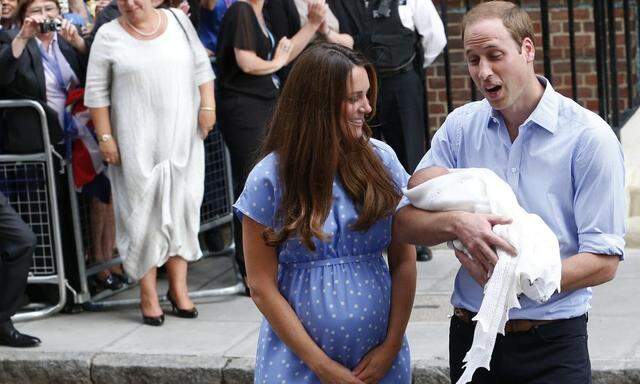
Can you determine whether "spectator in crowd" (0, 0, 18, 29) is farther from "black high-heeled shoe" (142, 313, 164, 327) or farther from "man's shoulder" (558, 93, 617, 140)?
"man's shoulder" (558, 93, 617, 140)

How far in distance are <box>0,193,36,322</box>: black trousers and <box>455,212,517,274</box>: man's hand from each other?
4.00 meters

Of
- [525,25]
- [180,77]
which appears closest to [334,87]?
[525,25]

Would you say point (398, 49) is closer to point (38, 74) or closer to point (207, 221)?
point (207, 221)

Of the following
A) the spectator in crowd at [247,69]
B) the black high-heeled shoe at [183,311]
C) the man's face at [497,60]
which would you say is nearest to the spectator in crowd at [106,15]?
the spectator in crowd at [247,69]

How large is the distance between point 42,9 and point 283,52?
4.46ft

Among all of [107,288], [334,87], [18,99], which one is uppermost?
[334,87]

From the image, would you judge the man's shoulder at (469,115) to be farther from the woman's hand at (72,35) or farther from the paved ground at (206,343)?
the woman's hand at (72,35)

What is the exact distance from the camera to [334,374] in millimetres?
3742

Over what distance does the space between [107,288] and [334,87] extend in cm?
460

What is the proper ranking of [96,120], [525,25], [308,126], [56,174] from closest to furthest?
[525,25]
[308,126]
[96,120]
[56,174]

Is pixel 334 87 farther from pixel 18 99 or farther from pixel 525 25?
pixel 18 99

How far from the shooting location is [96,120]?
7.12 metres

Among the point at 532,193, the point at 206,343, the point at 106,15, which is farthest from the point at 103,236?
the point at 532,193

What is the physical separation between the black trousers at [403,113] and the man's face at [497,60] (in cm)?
428
